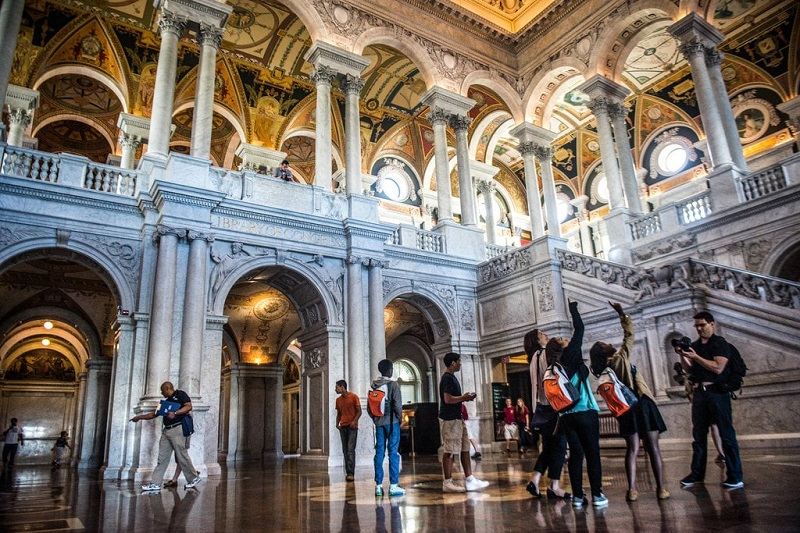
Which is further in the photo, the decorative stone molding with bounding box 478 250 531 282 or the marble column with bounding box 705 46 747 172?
the decorative stone molding with bounding box 478 250 531 282

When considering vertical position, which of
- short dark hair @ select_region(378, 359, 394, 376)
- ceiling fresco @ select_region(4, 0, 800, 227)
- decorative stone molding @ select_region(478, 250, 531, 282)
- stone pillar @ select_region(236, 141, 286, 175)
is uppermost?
ceiling fresco @ select_region(4, 0, 800, 227)

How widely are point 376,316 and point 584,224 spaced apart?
15795mm

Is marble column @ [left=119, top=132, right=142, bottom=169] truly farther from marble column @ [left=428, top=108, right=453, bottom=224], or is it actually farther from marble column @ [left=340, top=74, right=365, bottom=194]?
marble column @ [left=428, top=108, right=453, bottom=224]

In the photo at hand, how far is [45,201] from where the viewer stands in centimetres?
1101

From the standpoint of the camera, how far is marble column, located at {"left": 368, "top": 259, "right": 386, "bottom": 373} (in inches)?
525

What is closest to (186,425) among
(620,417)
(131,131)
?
(620,417)

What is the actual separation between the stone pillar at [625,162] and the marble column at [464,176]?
14.8 ft

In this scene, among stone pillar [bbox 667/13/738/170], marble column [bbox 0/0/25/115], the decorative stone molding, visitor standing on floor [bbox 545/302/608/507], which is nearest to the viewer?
visitor standing on floor [bbox 545/302/608/507]

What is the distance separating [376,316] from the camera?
13.7 meters

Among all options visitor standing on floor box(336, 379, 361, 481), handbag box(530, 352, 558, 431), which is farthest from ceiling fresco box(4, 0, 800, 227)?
handbag box(530, 352, 558, 431)

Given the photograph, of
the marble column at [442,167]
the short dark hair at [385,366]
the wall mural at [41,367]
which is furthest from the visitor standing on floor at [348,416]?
the wall mural at [41,367]

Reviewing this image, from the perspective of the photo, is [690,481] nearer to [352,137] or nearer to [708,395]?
[708,395]

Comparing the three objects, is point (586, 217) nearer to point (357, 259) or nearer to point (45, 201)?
point (357, 259)

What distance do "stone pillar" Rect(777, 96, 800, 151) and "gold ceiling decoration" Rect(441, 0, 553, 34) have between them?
8.79 meters
